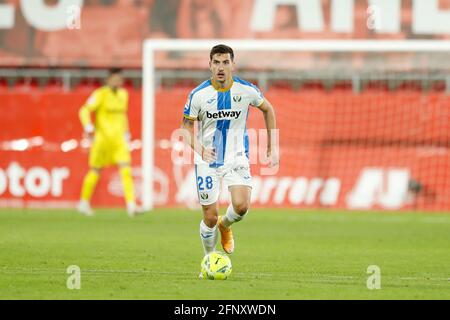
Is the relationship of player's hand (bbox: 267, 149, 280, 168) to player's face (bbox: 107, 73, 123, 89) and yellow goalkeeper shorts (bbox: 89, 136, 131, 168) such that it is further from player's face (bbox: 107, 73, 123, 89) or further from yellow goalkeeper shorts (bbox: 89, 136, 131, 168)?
yellow goalkeeper shorts (bbox: 89, 136, 131, 168)

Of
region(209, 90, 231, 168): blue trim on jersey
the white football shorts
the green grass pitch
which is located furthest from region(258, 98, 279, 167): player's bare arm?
the green grass pitch

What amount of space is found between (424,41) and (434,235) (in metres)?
6.53

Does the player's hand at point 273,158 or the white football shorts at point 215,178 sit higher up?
the player's hand at point 273,158

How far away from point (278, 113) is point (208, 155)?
13122 mm

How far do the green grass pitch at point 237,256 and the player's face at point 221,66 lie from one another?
1924 mm

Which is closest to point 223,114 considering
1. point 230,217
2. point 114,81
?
point 230,217

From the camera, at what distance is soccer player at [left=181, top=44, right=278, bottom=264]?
1108cm

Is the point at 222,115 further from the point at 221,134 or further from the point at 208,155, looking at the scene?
the point at 208,155

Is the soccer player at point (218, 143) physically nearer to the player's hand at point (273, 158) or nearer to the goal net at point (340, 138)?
the player's hand at point (273, 158)

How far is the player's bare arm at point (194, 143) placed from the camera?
36.2 feet

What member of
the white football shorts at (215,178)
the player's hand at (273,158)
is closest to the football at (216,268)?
the white football shorts at (215,178)

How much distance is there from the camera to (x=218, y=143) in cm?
1124

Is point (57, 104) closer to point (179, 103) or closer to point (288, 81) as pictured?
point (179, 103)

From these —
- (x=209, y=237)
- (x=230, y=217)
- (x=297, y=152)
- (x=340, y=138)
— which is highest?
(x=340, y=138)
